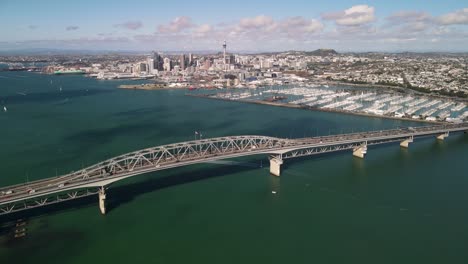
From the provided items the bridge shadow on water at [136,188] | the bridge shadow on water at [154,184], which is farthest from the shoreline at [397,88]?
the bridge shadow on water at [136,188]

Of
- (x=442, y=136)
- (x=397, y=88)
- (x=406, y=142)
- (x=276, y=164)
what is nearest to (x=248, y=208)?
(x=276, y=164)

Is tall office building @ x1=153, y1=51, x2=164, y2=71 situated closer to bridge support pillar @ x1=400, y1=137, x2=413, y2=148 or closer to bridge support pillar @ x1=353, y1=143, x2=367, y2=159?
A: bridge support pillar @ x1=400, y1=137, x2=413, y2=148

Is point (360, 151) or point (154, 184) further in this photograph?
point (360, 151)

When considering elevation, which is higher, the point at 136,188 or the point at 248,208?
the point at 136,188

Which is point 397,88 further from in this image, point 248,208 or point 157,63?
point 157,63

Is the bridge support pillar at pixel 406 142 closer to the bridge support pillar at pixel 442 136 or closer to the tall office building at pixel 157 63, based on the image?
the bridge support pillar at pixel 442 136

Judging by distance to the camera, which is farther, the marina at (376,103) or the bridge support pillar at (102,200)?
the marina at (376,103)

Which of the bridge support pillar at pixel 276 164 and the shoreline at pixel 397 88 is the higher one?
the shoreline at pixel 397 88
